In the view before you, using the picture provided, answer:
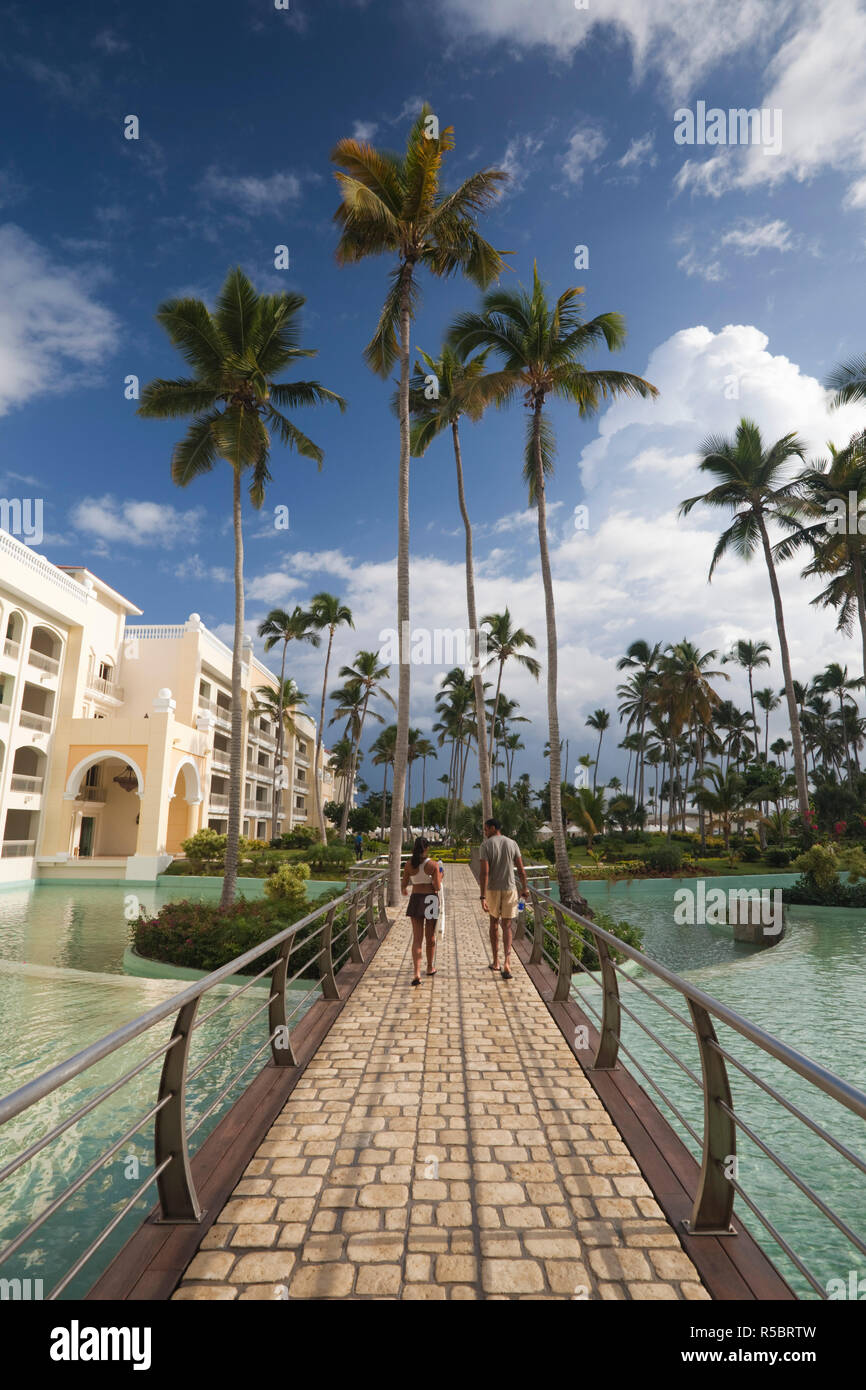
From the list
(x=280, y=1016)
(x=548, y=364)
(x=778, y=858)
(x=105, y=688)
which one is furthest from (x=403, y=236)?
(x=778, y=858)

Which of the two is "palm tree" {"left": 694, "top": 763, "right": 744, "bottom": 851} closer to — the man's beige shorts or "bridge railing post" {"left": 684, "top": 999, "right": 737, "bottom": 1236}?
the man's beige shorts

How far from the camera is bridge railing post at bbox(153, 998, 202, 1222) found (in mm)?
3000

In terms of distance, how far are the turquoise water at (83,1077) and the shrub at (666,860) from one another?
1999 centimetres

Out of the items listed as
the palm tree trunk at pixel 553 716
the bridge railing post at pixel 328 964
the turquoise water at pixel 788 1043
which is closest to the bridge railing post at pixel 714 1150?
the turquoise water at pixel 788 1043

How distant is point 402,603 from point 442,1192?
1283 centimetres

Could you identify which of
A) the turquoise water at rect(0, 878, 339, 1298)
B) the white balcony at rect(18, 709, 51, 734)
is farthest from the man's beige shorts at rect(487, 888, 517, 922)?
the white balcony at rect(18, 709, 51, 734)

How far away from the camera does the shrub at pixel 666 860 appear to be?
2684cm

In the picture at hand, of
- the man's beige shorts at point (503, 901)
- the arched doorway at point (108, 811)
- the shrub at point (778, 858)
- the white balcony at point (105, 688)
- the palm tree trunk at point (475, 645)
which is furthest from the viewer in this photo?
the arched doorway at point (108, 811)

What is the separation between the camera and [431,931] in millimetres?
8594

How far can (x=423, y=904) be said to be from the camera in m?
8.18

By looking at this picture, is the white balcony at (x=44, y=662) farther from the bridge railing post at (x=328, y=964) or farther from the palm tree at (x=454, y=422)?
the bridge railing post at (x=328, y=964)
